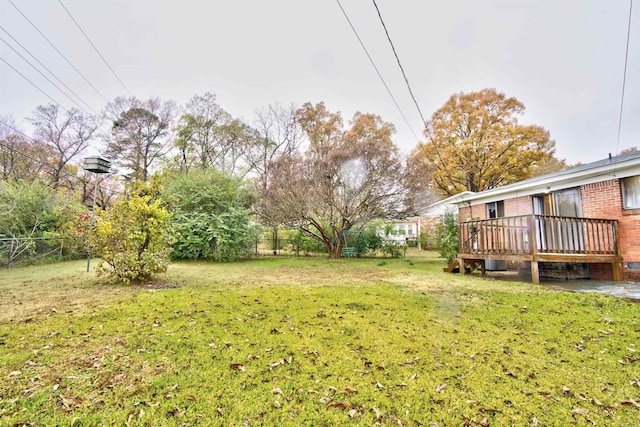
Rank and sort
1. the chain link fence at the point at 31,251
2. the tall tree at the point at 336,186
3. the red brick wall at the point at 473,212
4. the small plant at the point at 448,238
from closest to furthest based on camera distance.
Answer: the chain link fence at the point at 31,251
the small plant at the point at 448,238
the red brick wall at the point at 473,212
the tall tree at the point at 336,186

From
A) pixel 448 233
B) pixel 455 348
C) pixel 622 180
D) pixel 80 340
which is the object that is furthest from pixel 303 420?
pixel 448 233

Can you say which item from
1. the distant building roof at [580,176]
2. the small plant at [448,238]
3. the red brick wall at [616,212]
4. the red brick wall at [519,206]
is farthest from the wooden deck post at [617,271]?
the small plant at [448,238]

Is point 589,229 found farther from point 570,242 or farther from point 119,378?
point 119,378

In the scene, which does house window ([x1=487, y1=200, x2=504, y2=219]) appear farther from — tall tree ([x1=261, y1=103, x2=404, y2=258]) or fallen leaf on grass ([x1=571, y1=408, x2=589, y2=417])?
fallen leaf on grass ([x1=571, y1=408, x2=589, y2=417])

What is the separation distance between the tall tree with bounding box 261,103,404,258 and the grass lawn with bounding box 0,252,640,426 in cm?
887

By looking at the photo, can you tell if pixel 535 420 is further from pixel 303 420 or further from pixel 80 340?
pixel 80 340

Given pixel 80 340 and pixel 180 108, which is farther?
pixel 180 108

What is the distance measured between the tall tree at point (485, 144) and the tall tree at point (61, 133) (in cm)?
2268

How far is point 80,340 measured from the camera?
10.5ft

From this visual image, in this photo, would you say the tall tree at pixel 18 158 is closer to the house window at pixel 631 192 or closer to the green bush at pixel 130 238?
the green bush at pixel 130 238

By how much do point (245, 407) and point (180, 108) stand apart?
23.7 metres

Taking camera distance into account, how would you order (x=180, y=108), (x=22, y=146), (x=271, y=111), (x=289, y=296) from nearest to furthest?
(x=289, y=296), (x=22, y=146), (x=180, y=108), (x=271, y=111)

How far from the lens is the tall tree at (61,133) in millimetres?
17969

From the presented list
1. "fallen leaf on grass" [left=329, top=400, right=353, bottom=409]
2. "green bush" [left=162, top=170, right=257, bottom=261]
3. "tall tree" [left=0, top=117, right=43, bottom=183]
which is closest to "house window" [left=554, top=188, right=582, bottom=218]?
"fallen leaf on grass" [left=329, top=400, right=353, bottom=409]
